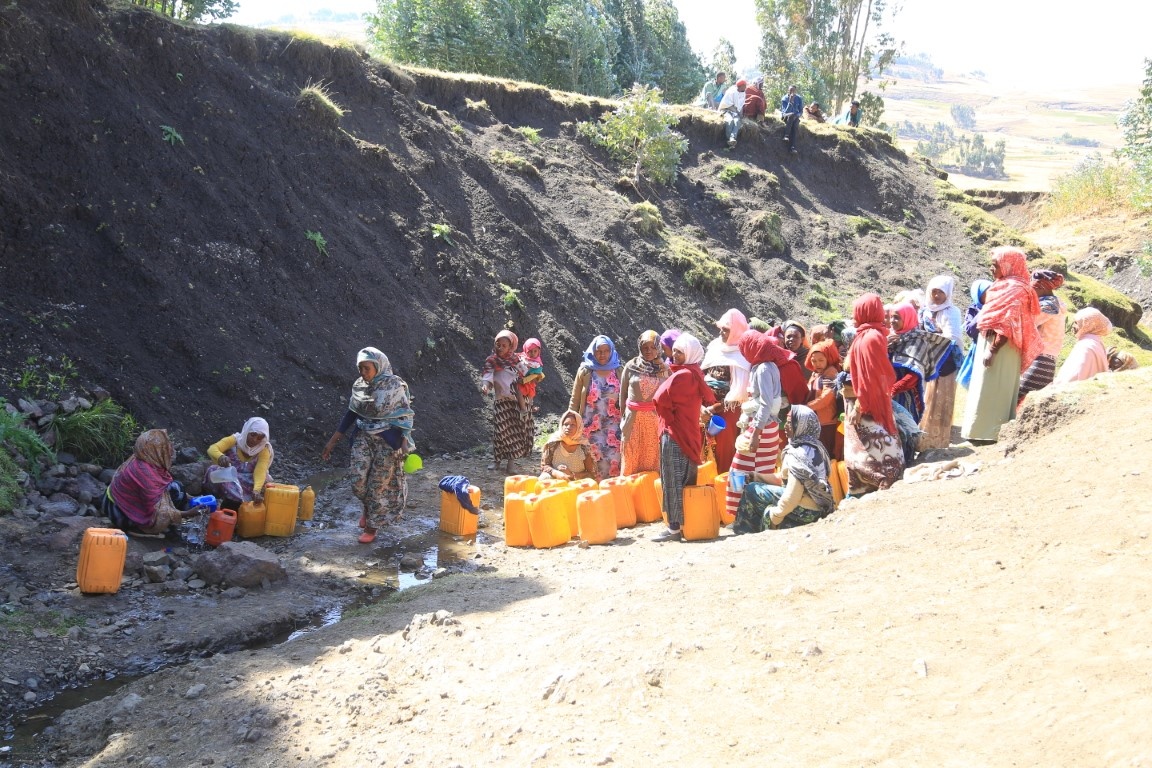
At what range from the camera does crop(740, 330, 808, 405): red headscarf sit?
6.95m

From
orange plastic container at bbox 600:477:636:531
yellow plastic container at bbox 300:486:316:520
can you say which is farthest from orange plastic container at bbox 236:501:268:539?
orange plastic container at bbox 600:477:636:531

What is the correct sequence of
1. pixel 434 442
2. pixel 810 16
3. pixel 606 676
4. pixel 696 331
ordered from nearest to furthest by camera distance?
1. pixel 606 676
2. pixel 434 442
3. pixel 696 331
4. pixel 810 16

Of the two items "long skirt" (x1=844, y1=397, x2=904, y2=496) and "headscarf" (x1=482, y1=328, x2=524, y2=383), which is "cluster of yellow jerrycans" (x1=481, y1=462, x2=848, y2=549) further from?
"headscarf" (x1=482, y1=328, x2=524, y2=383)

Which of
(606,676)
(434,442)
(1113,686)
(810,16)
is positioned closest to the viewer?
(1113,686)

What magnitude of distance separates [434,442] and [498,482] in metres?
1.40

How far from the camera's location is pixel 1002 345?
8.15m

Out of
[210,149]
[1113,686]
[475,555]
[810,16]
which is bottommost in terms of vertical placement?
[475,555]

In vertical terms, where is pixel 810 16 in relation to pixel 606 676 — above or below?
above

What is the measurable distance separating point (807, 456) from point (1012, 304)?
2902 millimetres

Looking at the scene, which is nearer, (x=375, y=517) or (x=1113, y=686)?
(x=1113, y=686)

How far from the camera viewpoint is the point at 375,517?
782cm

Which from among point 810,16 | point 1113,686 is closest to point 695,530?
point 1113,686

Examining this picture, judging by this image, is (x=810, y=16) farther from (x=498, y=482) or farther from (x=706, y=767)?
(x=706, y=767)

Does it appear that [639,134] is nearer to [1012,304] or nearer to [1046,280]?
[1046,280]
